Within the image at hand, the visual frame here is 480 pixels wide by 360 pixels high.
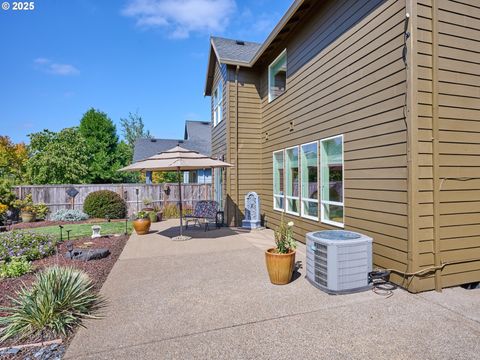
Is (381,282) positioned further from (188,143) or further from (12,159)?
(12,159)

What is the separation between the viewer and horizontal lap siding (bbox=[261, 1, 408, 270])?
3.89 meters

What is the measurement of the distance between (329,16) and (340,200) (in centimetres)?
374

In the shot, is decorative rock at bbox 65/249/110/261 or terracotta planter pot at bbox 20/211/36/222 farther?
terracotta planter pot at bbox 20/211/36/222

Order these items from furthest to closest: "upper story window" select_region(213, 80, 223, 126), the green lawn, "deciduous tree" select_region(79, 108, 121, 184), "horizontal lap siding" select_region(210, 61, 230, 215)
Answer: "deciduous tree" select_region(79, 108, 121, 184) < "upper story window" select_region(213, 80, 223, 126) < "horizontal lap siding" select_region(210, 61, 230, 215) < the green lawn

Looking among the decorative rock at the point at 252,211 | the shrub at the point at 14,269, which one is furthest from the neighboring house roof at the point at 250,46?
the shrub at the point at 14,269

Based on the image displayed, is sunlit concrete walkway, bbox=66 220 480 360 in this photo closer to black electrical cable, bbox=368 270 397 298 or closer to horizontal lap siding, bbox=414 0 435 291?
black electrical cable, bbox=368 270 397 298

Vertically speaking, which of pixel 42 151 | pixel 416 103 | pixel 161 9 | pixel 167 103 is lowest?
pixel 416 103

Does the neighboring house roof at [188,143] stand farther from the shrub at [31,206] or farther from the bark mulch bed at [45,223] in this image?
the bark mulch bed at [45,223]

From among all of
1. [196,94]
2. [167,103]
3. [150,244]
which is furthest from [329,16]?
[167,103]

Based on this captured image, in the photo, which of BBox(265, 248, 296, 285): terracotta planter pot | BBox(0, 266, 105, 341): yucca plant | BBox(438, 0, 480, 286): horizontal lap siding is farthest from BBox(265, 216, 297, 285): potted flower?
BBox(0, 266, 105, 341): yucca plant

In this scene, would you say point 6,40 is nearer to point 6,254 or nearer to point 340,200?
point 6,254

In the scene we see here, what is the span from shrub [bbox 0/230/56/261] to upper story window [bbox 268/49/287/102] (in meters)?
7.05

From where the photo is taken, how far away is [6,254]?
18.0 ft

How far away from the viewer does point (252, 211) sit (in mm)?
9125
